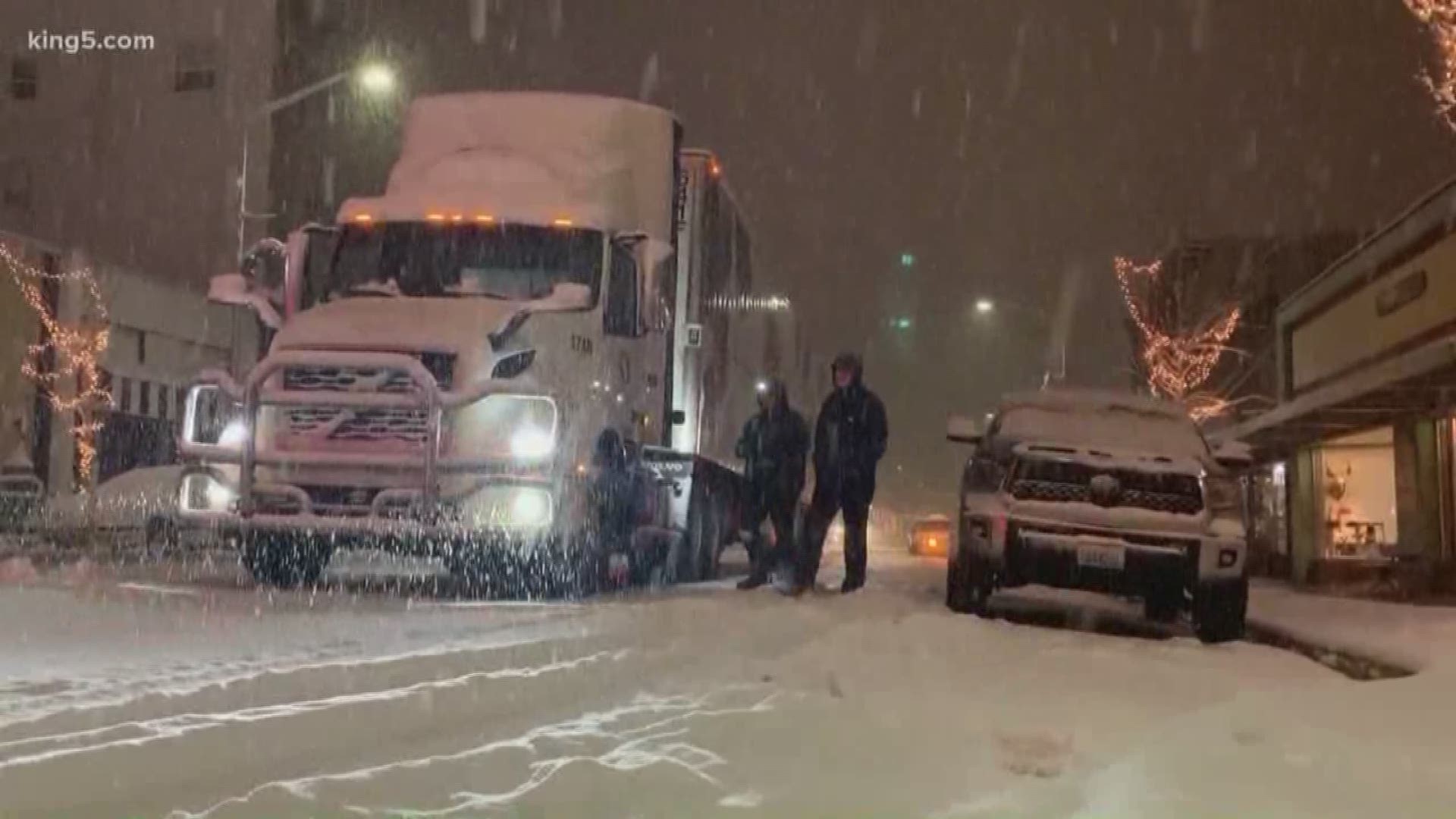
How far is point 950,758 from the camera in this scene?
525 centimetres

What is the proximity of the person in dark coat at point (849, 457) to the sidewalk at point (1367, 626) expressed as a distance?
3.11m

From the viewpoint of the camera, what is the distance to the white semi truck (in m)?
10.3

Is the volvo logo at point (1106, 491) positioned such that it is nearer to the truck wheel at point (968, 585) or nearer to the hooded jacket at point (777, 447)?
the truck wheel at point (968, 585)

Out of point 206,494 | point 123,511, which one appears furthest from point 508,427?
point 123,511

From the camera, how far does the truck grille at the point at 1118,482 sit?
10.3 m

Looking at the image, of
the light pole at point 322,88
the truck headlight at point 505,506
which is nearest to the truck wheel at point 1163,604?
the truck headlight at point 505,506

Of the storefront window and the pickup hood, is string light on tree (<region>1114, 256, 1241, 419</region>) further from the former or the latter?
the pickup hood

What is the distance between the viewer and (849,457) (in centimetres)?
1191

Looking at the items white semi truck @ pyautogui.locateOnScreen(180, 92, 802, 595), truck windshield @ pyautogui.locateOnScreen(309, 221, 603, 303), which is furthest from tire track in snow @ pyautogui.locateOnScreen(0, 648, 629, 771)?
truck windshield @ pyautogui.locateOnScreen(309, 221, 603, 303)

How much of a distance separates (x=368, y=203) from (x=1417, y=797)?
9287 mm

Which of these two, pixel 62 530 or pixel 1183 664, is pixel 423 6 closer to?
pixel 62 530

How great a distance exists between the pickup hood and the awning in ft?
28.4

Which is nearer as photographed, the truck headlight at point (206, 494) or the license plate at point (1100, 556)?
the license plate at point (1100, 556)

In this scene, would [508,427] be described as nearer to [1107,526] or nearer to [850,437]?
[850,437]
